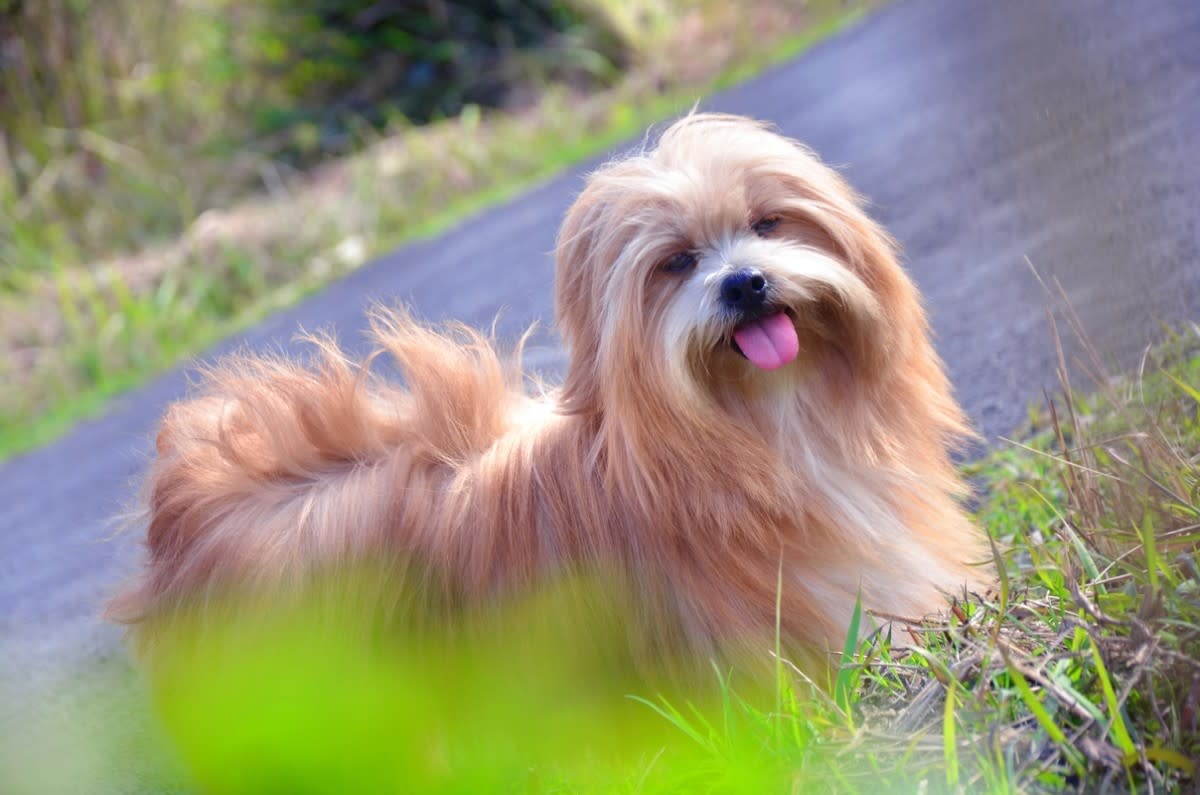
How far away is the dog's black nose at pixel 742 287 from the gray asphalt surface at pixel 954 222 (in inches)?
24.7

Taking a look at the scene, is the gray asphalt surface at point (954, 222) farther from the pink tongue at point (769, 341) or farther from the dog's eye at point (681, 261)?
the dog's eye at point (681, 261)

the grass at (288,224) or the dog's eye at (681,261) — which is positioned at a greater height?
the dog's eye at (681,261)

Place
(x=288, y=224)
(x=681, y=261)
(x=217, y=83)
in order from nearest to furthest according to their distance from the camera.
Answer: (x=681, y=261) → (x=288, y=224) → (x=217, y=83)

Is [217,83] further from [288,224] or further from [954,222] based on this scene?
[954,222]

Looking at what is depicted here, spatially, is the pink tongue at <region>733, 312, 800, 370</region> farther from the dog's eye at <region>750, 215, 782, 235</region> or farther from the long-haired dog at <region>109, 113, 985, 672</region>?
the dog's eye at <region>750, 215, 782, 235</region>

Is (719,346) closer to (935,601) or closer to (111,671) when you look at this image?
(935,601)

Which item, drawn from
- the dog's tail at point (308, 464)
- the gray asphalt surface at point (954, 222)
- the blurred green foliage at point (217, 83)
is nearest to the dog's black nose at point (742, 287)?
the gray asphalt surface at point (954, 222)

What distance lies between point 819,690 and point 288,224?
9.19 meters

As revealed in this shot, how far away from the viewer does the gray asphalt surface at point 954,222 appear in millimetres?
2379

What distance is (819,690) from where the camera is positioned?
2.49 metres

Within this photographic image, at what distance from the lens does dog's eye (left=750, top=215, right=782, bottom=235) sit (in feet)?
9.57

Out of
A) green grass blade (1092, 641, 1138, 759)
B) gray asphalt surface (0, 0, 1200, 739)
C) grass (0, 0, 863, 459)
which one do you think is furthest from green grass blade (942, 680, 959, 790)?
grass (0, 0, 863, 459)

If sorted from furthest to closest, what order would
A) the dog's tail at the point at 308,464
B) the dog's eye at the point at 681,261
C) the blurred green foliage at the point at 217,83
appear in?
the blurred green foliage at the point at 217,83
the dog's tail at the point at 308,464
the dog's eye at the point at 681,261

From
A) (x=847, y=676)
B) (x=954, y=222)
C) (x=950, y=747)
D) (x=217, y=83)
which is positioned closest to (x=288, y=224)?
(x=217, y=83)
